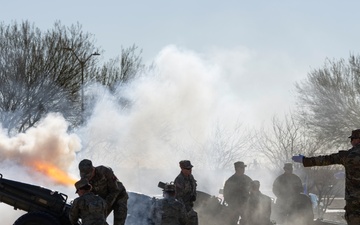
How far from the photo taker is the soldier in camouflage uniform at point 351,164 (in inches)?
394

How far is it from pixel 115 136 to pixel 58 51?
23.0 feet

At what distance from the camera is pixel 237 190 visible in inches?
639

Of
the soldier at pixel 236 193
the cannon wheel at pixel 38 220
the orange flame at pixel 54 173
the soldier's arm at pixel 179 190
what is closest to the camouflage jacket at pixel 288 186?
the soldier at pixel 236 193

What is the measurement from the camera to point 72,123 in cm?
3325

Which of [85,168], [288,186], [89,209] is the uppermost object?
[288,186]

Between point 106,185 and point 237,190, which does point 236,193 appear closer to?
point 237,190

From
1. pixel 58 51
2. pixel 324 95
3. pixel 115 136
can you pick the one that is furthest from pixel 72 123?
pixel 324 95

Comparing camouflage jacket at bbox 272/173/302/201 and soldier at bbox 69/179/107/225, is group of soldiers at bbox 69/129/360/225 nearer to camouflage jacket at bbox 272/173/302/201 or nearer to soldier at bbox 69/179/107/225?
soldier at bbox 69/179/107/225

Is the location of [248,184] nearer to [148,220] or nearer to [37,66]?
[148,220]

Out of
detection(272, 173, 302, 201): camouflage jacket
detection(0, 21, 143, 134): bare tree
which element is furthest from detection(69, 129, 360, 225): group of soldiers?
detection(0, 21, 143, 134): bare tree

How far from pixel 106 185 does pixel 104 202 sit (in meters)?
1.29

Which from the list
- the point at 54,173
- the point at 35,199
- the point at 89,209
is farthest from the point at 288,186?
Result: the point at 89,209

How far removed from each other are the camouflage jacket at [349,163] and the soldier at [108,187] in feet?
9.56

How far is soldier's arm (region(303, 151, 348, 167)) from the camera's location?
9992 millimetres
